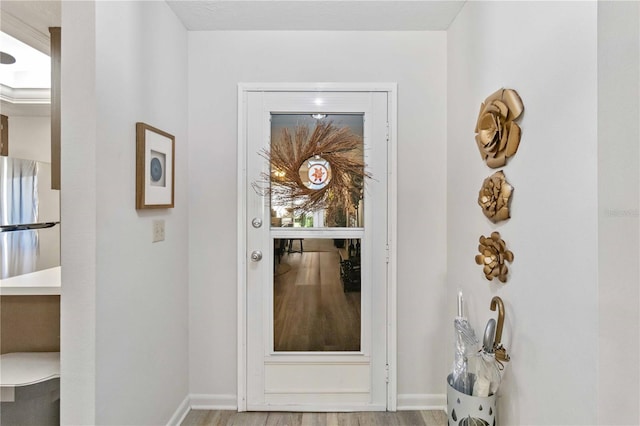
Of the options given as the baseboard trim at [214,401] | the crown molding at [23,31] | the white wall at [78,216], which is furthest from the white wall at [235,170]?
the white wall at [78,216]

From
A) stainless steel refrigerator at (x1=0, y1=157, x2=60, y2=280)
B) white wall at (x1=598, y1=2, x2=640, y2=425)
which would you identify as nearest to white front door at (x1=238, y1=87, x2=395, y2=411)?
stainless steel refrigerator at (x1=0, y1=157, x2=60, y2=280)

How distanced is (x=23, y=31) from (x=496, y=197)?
247cm

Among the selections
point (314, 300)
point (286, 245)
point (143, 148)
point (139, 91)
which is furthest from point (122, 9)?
point (314, 300)

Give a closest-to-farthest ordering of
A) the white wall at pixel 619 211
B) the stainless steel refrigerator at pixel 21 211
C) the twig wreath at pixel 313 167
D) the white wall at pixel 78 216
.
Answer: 1. the white wall at pixel 619 211
2. the white wall at pixel 78 216
3. the twig wreath at pixel 313 167
4. the stainless steel refrigerator at pixel 21 211

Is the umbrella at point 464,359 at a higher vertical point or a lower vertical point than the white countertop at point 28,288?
lower

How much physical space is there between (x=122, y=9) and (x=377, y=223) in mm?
1719

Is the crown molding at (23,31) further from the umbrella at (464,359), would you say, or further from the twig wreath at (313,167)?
the umbrella at (464,359)

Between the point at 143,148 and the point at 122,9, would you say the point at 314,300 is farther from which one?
the point at 122,9

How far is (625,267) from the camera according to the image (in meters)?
0.50

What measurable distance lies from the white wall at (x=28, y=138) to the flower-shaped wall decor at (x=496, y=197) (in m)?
4.32

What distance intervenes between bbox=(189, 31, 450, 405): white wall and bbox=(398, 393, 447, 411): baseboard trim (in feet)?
0.04

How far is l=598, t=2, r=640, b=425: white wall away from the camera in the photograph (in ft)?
1.62

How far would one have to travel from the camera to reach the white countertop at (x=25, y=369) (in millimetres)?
1366

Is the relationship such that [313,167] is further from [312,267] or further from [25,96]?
[25,96]
